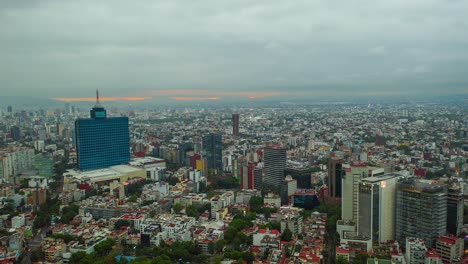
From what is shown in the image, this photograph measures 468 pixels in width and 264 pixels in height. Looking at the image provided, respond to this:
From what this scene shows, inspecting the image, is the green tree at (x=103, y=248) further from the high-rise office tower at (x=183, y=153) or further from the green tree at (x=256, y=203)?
the high-rise office tower at (x=183, y=153)

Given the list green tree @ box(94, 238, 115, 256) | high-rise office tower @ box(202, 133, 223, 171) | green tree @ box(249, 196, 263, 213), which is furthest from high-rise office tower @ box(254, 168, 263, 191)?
green tree @ box(94, 238, 115, 256)

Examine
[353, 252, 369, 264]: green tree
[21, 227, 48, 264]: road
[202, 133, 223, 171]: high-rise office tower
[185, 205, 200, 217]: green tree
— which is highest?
[202, 133, 223, 171]: high-rise office tower

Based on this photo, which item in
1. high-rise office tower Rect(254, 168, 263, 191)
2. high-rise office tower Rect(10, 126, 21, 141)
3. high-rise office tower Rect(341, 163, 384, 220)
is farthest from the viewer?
high-rise office tower Rect(10, 126, 21, 141)

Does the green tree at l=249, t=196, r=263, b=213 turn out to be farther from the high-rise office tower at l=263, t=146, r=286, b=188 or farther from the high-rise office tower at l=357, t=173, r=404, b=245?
the high-rise office tower at l=357, t=173, r=404, b=245

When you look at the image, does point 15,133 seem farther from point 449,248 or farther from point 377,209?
point 449,248

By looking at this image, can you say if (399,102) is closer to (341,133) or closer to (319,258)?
(341,133)

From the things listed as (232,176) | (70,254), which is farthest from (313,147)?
(70,254)
